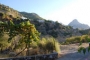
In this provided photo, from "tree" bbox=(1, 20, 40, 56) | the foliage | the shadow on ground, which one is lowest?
the shadow on ground

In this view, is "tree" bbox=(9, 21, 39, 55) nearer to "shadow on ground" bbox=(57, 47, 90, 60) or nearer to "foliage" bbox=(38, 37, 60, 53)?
"foliage" bbox=(38, 37, 60, 53)

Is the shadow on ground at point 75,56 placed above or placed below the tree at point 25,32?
below

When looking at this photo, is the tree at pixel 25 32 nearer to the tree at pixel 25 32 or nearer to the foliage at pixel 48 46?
the tree at pixel 25 32

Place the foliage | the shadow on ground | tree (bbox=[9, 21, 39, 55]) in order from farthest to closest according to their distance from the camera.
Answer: tree (bbox=[9, 21, 39, 55]) → the foliage → the shadow on ground

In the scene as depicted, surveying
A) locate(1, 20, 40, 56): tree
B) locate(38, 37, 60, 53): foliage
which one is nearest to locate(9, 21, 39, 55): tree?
locate(1, 20, 40, 56): tree

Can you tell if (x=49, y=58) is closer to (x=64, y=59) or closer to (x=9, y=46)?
(x=64, y=59)

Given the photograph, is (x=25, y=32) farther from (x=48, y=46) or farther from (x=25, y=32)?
(x=48, y=46)

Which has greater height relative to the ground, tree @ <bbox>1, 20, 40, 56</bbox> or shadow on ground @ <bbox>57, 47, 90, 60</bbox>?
tree @ <bbox>1, 20, 40, 56</bbox>

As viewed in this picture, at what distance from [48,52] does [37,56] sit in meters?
1.04

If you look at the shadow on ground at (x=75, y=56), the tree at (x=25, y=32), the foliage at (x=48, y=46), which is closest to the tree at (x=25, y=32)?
the tree at (x=25, y=32)

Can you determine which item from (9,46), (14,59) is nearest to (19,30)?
(9,46)

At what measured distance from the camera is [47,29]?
131 feet

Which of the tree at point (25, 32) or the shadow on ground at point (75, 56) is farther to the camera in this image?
the tree at point (25, 32)

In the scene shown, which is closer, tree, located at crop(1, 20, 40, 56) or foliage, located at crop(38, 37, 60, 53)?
foliage, located at crop(38, 37, 60, 53)
